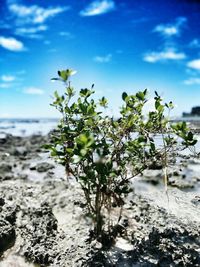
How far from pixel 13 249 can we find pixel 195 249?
8.73ft

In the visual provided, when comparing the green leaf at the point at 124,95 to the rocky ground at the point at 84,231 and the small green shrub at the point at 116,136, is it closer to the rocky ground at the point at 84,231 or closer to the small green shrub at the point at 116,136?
the small green shrub at the point at 116,136

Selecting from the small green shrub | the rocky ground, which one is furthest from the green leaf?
the rocky ground

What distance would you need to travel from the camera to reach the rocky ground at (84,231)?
4902 millimetres

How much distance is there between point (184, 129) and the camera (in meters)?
4.38

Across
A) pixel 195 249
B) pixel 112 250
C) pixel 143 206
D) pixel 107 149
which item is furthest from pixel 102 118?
pixel 143 206

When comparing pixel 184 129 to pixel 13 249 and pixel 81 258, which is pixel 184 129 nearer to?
pixel 81 258

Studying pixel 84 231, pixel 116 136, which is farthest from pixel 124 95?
pixel 84 231

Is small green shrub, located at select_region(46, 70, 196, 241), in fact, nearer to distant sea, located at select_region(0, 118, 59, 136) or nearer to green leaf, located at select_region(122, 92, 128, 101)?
green leaf, located at select_region(122, 92, 128, 101)

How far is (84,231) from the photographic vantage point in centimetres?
559

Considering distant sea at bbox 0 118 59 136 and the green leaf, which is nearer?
the green leaf

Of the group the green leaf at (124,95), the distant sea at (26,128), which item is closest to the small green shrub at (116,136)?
the green leaf at (124,95)

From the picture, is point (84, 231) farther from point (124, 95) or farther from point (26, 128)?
point (26, 128)

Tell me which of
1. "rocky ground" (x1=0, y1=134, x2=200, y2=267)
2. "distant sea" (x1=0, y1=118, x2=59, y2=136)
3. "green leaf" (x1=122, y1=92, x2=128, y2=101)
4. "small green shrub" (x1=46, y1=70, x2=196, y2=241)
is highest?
"green leaf" (x1=122, y1=92, x2=128, y2=101)

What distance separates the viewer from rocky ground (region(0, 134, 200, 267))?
16.1 ft
